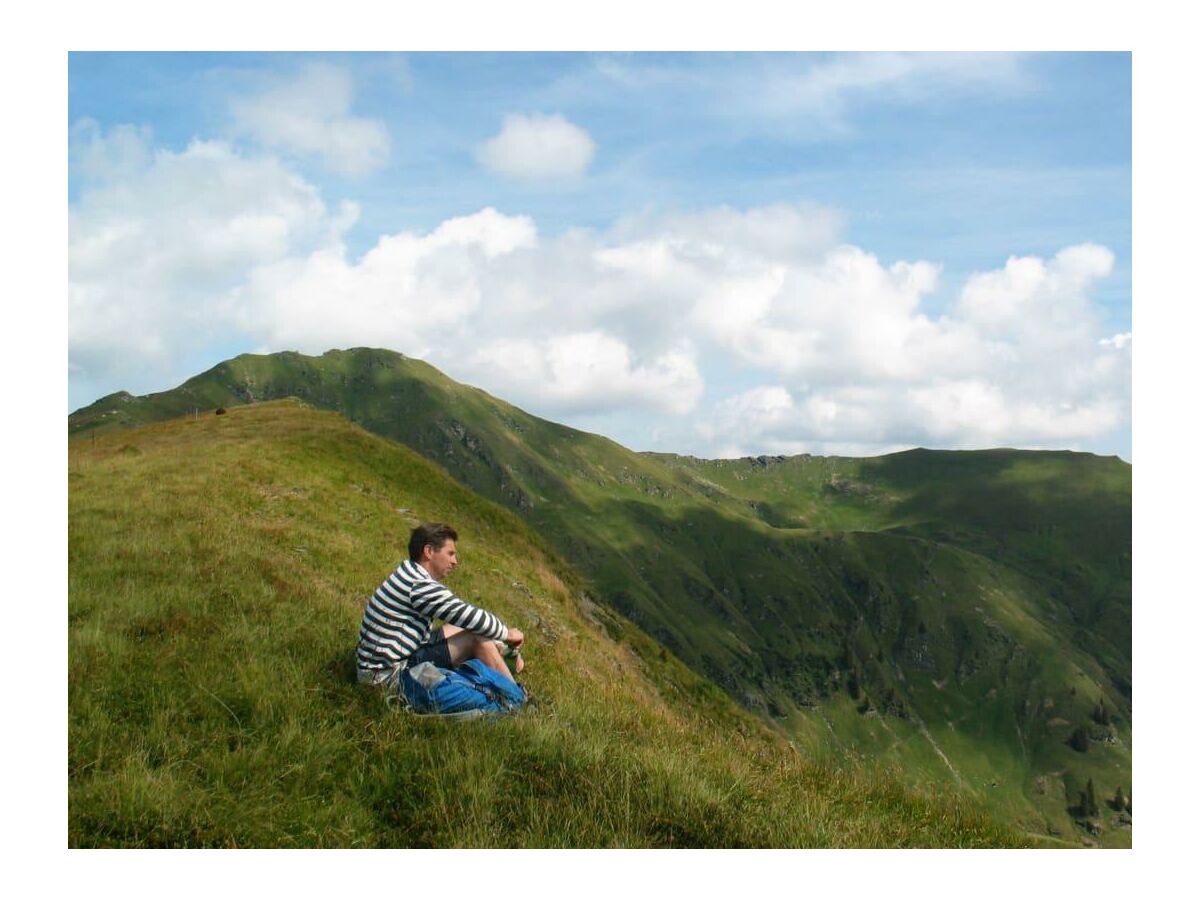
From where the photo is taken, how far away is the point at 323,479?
30.2 meters

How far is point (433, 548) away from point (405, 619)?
2.95 feet

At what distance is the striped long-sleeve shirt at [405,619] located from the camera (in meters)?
9.23

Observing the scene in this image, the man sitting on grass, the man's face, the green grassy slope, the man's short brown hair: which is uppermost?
the man's short brown hair

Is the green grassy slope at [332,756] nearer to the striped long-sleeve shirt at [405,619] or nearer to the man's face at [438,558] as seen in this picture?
the striped long-sleeve shirt at [405,619]

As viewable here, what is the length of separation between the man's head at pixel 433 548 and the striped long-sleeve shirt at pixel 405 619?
371mm

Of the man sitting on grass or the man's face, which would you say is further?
the man's face

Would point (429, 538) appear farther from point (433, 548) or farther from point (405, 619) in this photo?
point (405, 619)

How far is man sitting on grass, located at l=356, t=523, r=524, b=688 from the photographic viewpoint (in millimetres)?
9227

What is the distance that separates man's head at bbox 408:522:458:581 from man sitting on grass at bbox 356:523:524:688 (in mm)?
26

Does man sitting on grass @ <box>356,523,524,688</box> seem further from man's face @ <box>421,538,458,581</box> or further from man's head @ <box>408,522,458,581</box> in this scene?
man's face @ <box>421,538,458,581</box>

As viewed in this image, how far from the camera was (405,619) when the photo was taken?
30.7 ft

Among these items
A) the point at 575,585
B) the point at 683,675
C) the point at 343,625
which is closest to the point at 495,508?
the point at 575,585

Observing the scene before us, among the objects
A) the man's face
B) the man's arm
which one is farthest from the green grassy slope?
the man's face

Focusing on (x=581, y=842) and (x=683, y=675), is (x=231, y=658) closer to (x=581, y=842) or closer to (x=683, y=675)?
(x=581, y=842)
